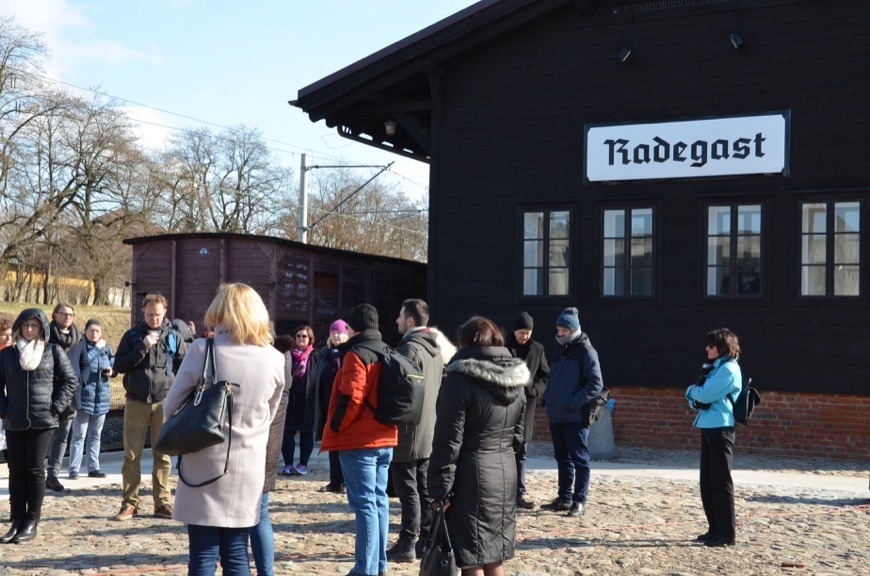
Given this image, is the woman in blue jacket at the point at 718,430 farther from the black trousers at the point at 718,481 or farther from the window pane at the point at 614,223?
the window pane at the point at 614,223

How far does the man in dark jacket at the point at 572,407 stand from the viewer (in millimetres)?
9203

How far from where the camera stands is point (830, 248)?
13984mm

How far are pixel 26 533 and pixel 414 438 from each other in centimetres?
303

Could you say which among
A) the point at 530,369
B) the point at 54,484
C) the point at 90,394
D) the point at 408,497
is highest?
the point at 530,369

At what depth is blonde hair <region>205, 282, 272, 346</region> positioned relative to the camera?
4.90 m

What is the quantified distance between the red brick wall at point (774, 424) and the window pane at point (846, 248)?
184 centimetres

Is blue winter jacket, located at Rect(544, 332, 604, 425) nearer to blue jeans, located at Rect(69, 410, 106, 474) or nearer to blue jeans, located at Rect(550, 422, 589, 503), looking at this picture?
blue jeans, located at Rect(550, 422, 589, 503)

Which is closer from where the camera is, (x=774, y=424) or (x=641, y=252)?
(x=774, y=424)

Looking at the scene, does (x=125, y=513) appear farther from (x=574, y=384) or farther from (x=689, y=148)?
(x=689, y=148)

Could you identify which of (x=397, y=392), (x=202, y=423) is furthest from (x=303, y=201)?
(x=202, y=423)

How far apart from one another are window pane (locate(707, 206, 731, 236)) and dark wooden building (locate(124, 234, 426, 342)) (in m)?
6.83

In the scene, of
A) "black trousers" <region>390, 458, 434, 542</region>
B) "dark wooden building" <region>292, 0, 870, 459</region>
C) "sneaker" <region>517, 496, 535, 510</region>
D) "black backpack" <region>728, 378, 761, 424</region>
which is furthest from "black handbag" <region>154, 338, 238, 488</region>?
"dark wooden building" <region>292, 0, 870, 459</region>

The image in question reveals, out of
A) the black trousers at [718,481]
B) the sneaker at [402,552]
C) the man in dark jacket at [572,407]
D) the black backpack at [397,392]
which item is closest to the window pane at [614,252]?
the man in dark jacket at [572,407]

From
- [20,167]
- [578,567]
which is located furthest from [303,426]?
[20,167]
